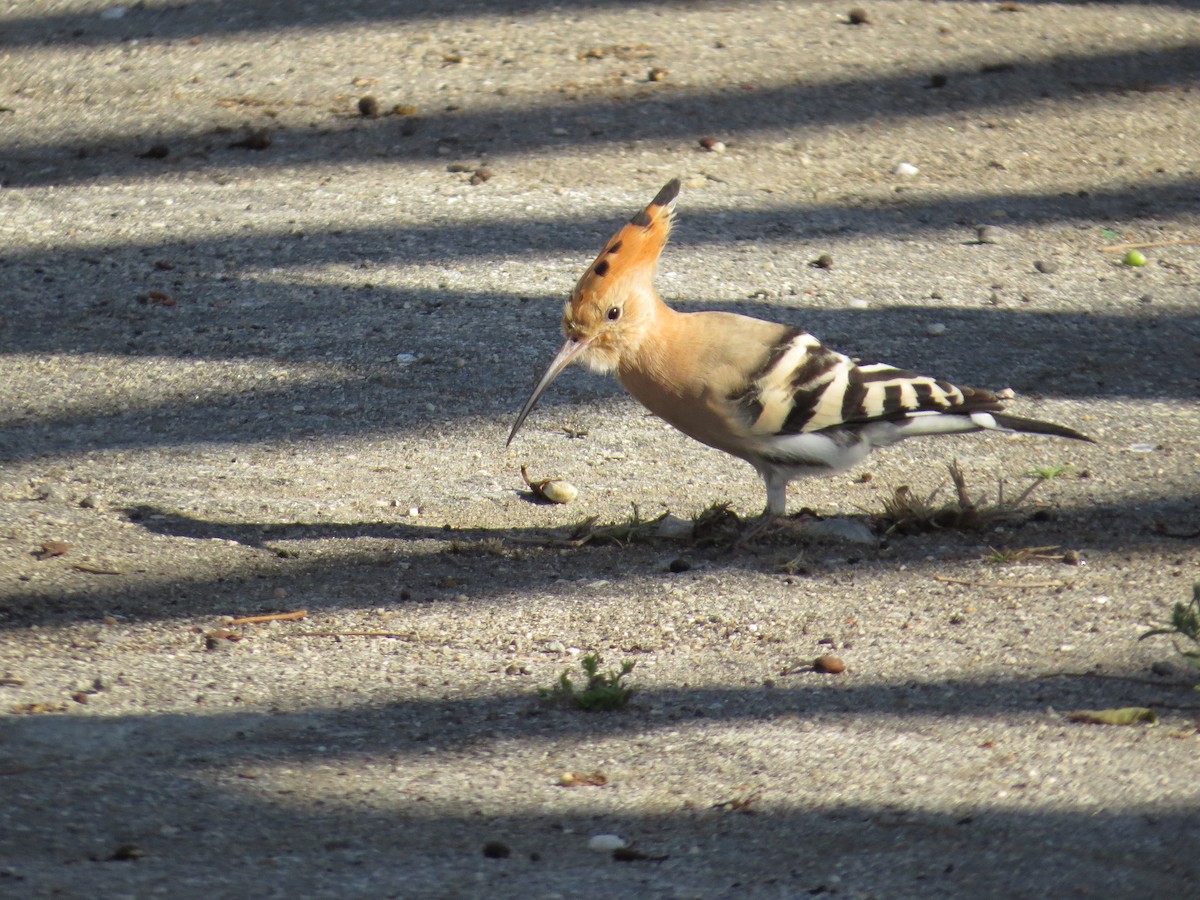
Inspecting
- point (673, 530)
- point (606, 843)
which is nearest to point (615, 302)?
point (673, 530)

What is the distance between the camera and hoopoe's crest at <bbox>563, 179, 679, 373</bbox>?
4312mm

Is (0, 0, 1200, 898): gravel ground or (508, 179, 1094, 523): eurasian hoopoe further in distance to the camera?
(508, 179, 1094, 523): eurasian hoopoe

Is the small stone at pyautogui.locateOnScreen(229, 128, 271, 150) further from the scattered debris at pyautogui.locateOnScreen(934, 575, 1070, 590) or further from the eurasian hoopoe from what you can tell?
the scattered debris at pyautogui.locateOnScreen(934, 575, 1070, 590)

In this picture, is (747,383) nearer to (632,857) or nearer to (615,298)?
(615,298)

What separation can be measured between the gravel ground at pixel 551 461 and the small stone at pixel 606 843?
23 millimetres

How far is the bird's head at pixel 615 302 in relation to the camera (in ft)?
14.1

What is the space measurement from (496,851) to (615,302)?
2.01 metres

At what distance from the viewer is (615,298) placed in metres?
4.31

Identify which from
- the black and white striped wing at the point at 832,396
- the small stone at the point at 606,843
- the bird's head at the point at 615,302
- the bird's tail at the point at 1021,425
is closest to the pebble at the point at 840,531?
the black and white striped wing at the point at 832,396

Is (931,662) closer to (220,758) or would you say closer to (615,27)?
(220,758)

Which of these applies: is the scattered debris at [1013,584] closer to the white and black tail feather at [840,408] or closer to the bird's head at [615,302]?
the white and black tail feather at [840,408]

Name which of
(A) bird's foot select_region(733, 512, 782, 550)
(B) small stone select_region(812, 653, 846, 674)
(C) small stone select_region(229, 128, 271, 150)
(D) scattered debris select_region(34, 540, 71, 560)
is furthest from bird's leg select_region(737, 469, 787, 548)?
(C) small stone select_region(229, 128, 271, 150)

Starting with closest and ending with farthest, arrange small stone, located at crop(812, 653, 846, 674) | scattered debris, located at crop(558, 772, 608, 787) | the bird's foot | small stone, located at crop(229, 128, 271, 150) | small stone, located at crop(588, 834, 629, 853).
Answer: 1. small stone, located at crop(588, 834, 629, 853)
2. scattered debris, located at crop(558, 772, 608, 787)
3. small stone, located at crop(812, 653, 846, 674)
4. the bird's foot
5. small stone, located at crop(229, 128, 271, 150)

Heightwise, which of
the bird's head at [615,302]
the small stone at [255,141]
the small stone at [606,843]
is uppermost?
the small stone at [255,141]
